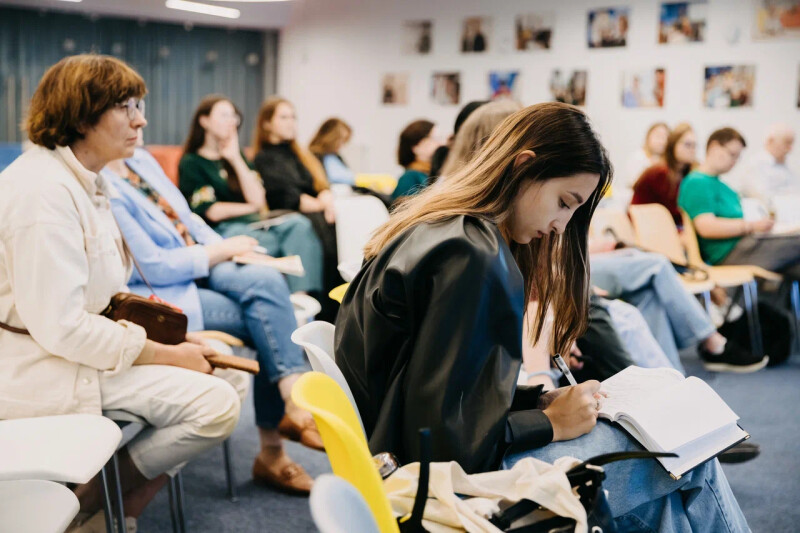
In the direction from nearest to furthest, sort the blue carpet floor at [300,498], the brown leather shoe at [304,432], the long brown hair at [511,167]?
the long brown hair at [511,167]
the blue carpet floor at [300,498]
the brown leather shoe at [304,432]

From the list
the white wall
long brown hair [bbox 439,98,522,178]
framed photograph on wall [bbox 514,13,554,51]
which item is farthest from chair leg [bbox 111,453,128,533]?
framed photograph on wall [bbox 514,13,554,51]

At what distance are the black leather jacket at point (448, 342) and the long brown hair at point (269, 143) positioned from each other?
353cm

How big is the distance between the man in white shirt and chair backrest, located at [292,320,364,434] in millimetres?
6019

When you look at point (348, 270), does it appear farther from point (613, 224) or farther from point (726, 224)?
point (726, 224)

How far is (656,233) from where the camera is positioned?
15.6 ft

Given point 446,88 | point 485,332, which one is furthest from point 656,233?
point 446,88

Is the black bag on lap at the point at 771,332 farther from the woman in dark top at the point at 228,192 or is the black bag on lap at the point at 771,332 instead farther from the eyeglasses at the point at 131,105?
the eyeglasses at the point at 131,105

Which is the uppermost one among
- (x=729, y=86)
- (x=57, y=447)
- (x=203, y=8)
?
(x=203, y=8)

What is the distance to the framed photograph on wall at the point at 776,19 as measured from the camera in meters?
7.25

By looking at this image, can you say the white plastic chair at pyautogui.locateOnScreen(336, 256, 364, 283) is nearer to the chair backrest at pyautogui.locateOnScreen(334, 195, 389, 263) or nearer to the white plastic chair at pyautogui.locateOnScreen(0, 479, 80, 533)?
the white plastic chair at pyautogui.locateOnScreen(0, 479, 80, 533)

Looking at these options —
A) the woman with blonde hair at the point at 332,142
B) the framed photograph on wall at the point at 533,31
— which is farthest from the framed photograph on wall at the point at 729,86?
the woman with blonde hair at the point at 332,142

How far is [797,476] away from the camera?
3.06 meters

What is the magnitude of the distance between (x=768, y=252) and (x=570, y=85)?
153 inches

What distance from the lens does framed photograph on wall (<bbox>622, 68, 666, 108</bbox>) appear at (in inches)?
313
